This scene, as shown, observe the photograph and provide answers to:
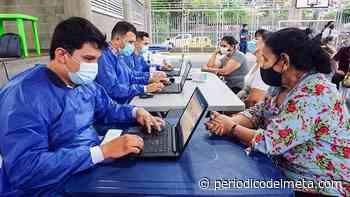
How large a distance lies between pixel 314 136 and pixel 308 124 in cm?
6

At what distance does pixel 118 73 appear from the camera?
2.51 m

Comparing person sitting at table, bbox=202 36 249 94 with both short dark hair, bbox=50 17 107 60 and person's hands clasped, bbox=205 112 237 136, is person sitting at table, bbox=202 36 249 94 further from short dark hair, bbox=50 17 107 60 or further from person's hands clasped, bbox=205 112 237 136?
short dark hair, bbox=50 17 107 60

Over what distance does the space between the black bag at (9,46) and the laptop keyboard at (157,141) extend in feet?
4.34

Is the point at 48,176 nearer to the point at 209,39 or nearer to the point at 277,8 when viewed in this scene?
the point at 209,39

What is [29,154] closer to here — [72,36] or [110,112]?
[72,36]

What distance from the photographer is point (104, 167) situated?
982 mm

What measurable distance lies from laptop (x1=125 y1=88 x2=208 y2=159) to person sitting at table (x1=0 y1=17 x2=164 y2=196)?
0.24ft

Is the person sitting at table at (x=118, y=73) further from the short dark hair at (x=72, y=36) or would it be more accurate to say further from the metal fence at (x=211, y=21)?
the metal fence at (x=211, y=21)

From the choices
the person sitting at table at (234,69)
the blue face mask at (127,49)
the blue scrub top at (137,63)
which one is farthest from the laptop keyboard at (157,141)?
the person sitting at table at (234,69)

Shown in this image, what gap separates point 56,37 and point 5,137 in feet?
1.32

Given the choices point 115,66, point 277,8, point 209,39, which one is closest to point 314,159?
point 115,66

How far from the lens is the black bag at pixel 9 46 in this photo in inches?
76.7

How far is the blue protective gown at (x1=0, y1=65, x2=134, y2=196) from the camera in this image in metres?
0.86

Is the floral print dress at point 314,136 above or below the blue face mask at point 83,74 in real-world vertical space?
below
